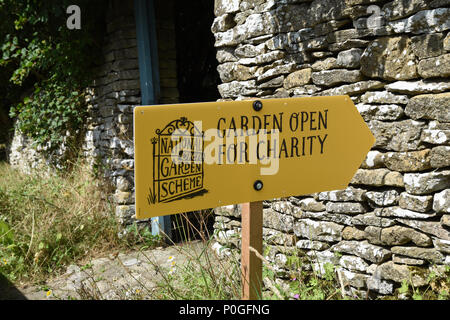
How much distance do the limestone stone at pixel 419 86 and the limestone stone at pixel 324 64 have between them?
0.39m

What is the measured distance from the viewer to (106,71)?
5051mm

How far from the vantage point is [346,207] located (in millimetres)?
2652

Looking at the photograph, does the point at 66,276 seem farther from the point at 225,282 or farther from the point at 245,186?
the point at 245,186

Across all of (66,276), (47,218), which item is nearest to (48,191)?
(47,218)

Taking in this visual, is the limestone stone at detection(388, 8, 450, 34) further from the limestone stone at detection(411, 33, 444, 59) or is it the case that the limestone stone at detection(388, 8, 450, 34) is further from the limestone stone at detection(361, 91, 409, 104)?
the limestone stone at detection(361, 91, 409, 104)

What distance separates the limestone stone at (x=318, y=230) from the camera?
2705mm

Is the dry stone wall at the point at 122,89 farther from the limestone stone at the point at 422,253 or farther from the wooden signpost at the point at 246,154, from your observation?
the wooden signpost at the point at 246,154

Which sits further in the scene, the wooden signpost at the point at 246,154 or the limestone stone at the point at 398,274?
the limestone stone at the point at 398,274

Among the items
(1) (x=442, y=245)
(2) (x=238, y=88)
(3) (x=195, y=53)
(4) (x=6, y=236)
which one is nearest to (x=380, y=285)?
(1) (x=442, y=245)

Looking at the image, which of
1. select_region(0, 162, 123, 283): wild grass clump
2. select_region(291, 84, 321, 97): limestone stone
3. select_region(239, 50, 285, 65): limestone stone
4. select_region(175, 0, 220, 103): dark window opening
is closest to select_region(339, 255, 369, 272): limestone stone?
select_region(291, 84, 321, 97): limestone stone

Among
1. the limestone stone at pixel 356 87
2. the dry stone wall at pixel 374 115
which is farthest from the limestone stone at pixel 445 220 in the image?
the limestone stone at pixel 356 87

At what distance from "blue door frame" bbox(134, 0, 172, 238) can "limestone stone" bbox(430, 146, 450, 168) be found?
9.83 feet

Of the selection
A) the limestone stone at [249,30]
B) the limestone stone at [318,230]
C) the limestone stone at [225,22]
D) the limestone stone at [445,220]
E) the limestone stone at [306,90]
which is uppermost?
the limestone stone at [225,22]

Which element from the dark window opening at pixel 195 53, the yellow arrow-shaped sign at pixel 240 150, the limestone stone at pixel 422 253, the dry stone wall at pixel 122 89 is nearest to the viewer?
the yellow arrow-shaped sign at pixel 240 150
